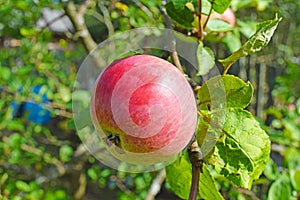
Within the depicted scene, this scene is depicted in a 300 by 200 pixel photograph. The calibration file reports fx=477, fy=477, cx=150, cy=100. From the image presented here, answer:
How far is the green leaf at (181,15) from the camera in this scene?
74cm

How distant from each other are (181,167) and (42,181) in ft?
5.02

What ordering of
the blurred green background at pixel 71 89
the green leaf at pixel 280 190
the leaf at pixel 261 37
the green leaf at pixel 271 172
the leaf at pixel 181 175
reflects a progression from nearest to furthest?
1. the leaf at pixel 261 37
2. the leaf at pixel 181 175
3. the green leaf at pixel 280 190
4. the green leaf at pixel 271 172
5. the blurred green background at pixel 71 89

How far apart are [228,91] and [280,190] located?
425mm

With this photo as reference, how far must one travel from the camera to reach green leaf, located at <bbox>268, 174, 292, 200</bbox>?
0.94 meters

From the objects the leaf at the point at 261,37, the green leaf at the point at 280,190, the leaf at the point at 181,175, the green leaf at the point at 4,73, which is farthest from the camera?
the green leaf at the point at 4,73

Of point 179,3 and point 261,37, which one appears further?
point 179,3

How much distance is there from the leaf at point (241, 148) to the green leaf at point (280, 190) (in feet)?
1.21

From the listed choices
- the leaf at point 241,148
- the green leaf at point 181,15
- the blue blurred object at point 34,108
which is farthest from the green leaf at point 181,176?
the blue blurred object at point 34,108

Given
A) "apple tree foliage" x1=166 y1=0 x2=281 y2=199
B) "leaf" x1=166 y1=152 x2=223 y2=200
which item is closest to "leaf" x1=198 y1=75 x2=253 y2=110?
"apple tree foliage" x1=166 y1=0 x2=281 y2=199

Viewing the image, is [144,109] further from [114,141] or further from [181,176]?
[181,176]

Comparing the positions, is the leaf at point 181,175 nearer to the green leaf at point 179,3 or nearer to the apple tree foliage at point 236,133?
the apple tree foliage at point 236,133

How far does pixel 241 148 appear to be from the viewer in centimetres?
59

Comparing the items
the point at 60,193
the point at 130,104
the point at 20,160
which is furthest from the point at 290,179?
the point at 20,160

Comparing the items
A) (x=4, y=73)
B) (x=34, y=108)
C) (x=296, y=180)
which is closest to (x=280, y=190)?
(x=296, y=180)
